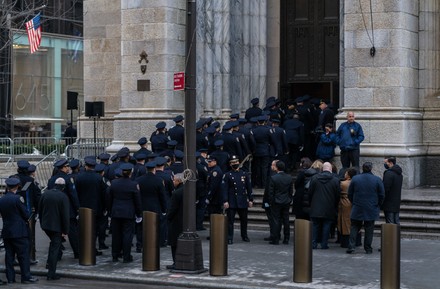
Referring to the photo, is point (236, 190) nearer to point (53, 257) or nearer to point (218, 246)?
point (218, 246)

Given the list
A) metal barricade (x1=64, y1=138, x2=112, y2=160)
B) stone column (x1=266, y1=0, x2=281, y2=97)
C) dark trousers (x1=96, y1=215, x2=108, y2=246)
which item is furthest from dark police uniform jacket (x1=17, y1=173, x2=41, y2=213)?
stone column (x1=266, y1=0, x2=281, y2=97)

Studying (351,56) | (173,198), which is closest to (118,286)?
(173,198)

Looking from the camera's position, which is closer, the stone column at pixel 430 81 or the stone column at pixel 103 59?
the stone column at pixel 430 81

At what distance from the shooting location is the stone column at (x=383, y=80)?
23281 millimetres

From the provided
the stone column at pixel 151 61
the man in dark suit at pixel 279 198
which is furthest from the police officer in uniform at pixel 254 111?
the man in dark suit at pixel 279 198

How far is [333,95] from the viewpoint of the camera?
91.2 ft

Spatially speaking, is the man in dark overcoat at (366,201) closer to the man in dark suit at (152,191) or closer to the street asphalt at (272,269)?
the street asphalt at (272,269)

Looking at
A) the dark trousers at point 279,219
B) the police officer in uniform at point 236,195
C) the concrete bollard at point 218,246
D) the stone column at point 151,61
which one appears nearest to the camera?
the concrete bollard at point 218,246

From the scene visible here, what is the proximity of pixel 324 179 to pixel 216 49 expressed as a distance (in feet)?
27.3

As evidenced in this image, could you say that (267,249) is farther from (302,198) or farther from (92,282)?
(92,282)

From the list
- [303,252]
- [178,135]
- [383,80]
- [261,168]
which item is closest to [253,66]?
[261,168]

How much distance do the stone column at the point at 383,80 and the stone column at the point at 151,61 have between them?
446cm

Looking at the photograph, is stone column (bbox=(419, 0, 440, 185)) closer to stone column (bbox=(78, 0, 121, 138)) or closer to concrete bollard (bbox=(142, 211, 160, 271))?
stone column (bbox=(78, 0, 121, 138))

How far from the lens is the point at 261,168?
23.5 m
